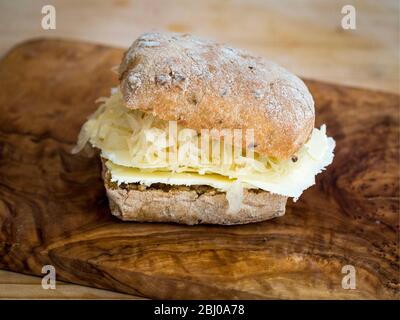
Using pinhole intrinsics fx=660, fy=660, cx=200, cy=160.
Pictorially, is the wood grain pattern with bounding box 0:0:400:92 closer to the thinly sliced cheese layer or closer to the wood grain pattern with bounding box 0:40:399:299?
the wood grain pattern with bounding box 0:40:399:299

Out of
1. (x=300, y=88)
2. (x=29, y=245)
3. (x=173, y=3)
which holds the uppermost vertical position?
(x=173, y=3)

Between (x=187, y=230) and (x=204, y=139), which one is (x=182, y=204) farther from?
(x=204, y=139)

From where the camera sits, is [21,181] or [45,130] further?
[45,130]

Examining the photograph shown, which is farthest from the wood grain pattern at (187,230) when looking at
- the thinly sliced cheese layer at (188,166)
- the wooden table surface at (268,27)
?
the wooden table surface at (268,27)

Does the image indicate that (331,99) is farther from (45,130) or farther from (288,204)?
(45,130)

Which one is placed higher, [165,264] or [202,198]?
[202,198]
